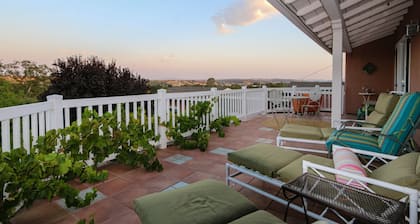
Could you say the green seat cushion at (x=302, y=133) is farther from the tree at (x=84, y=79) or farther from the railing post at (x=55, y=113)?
the tree at (x=84, y=79)

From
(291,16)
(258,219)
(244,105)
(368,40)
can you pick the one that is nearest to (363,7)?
(291,16)

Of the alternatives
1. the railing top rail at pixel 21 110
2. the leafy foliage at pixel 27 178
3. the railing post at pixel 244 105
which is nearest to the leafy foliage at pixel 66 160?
the leafy foliage at pixel 27 178

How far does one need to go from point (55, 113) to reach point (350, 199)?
9.53 ft

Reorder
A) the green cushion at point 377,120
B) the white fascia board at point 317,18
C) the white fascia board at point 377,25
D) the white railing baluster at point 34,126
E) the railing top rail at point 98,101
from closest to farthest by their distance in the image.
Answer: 1. the white railing baluster at point 34,126
2. the railing top rail at point 98,101
3. the green cushion at point 377,120
4. the white fascia board at point 317,18
5. the white fascia board at point 377,25

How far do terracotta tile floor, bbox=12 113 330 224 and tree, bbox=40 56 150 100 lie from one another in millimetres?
3482

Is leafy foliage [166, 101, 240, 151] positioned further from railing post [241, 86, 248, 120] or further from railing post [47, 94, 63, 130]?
railing post [241, 86, 248, 120]

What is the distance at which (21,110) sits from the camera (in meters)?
2.24

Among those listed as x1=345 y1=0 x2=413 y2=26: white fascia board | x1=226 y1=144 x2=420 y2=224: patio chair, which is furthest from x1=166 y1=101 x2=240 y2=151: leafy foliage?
x1=345 y1=0 x2=413 y2=26: white fascia board

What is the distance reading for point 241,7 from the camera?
8.23m

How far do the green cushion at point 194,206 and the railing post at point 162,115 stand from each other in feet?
8.46

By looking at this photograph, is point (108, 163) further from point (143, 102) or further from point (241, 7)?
point (241, 7)

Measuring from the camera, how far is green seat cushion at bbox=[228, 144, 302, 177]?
2170 mm

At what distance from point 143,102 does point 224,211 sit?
282cm

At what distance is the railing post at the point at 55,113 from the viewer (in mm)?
2707
